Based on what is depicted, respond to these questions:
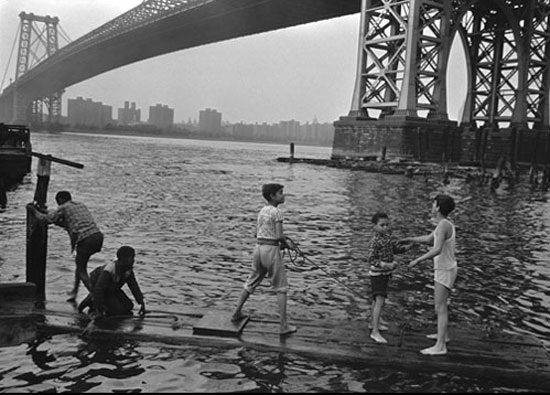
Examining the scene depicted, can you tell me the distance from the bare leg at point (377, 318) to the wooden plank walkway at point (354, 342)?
9 cm

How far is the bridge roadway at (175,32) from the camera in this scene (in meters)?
60.8

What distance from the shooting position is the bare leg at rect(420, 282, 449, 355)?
585 centimetres

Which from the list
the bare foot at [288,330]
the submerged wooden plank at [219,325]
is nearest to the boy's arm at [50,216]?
the submerged wooden plank at [219,325]

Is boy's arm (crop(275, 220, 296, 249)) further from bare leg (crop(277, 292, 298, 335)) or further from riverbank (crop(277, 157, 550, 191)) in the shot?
riverbank (crop(277, 157, 550, 191))

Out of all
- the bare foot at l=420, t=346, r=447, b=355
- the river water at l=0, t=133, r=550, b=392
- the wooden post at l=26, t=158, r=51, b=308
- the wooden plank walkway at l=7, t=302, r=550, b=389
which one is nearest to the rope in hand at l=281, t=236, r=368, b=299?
the river water at l=0, t=133, r=550, b=392

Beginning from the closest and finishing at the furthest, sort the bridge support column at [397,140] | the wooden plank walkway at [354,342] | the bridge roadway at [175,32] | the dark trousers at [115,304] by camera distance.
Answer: the wooden plank walkway at [354,342] < the dark trousers at [115,304] < the bridge support column at [397,140] < the bridge roadway at [175,32]

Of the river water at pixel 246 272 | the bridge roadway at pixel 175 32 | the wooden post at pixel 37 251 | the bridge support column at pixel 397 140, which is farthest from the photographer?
the bridge roadway at pixel 175 32

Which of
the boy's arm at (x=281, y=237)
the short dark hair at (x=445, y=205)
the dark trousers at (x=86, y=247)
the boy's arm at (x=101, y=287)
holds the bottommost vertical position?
the boy's arm at (x=101, y=287)

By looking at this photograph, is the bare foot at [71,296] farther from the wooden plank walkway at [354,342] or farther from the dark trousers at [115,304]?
the dark trousers at [115,304]

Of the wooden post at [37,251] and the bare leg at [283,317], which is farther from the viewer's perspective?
Answer: the wooden post at [37,251]

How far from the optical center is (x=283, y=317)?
635cm

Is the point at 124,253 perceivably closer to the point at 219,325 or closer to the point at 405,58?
the point at 219,325

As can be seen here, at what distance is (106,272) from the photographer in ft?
22.1

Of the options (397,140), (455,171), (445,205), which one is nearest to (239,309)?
(445,205)
